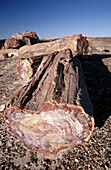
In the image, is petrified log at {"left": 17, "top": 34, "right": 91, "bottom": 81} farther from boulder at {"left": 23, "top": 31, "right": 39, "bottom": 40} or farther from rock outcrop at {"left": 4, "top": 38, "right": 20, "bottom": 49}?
boulder at {"left": 23, "top": 31, "right": 39, "bottom": 40}

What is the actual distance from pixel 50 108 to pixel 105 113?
4.46 feet

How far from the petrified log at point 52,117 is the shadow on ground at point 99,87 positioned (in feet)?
2.50

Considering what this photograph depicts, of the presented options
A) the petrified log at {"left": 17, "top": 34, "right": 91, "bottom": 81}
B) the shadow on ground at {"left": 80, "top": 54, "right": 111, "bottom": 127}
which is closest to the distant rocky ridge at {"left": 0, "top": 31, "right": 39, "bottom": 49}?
the petrified log at {"left": 17, "top": 34, "right": 91, "bottom": 81}

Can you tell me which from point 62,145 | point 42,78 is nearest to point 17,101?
point 42,78

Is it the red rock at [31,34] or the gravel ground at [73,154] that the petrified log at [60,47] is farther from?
the red rock at [31,34]

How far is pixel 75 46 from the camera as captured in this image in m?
3.66

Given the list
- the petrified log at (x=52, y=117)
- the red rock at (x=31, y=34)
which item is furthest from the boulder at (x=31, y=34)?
the petrified log at (x=52, y=117)

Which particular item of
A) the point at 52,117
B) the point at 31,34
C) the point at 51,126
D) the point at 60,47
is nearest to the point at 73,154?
the point at 51,126

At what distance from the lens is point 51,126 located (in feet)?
4.75

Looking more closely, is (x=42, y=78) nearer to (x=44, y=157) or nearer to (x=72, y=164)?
(x=44, y=157)

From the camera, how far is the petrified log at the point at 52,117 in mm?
1314

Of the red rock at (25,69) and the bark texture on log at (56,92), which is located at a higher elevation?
the red rock at (25,69)

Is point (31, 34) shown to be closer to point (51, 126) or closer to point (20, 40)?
point (20, 40)

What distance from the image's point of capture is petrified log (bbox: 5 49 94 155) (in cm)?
131
